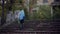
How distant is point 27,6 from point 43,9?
12.7ft

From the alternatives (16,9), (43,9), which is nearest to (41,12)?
(43,9)

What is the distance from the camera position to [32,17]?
2380 cm

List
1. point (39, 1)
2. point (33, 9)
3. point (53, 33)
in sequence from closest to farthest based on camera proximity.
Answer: point (53, 33), point (33, 9), point (39, 1)

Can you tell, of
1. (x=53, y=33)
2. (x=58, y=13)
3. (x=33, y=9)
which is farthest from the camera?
(x=33, y=9)

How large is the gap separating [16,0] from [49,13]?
4607mm

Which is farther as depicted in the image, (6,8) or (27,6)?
(27,6)

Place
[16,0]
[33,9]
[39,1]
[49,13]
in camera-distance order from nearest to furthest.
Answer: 1. [49,13]
2. [16,0]
3. [33,9]
4. [39,1]

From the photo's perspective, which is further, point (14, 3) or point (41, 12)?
point (14, 3)

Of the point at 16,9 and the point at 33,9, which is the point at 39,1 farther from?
the point at 16,9

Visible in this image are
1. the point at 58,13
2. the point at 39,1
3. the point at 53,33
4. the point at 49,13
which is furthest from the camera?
the point at 39,1

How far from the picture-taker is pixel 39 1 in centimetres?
3359

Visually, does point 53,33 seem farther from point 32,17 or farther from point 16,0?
point 16,0

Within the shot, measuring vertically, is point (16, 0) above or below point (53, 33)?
above

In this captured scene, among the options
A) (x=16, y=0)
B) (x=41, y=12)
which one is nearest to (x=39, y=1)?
(x=16, y=0)
